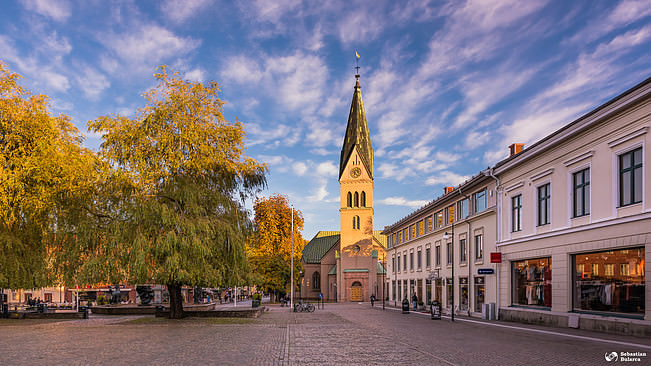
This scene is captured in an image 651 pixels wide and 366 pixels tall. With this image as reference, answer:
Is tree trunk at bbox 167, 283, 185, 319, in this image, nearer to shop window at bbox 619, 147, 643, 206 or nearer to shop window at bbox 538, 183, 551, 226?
shop window at bbox 538, 183, 551, 226

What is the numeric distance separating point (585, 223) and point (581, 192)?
4.80 feet

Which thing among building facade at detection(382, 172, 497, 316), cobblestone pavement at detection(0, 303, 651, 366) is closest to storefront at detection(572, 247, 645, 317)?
cobblestone pavement at detection(0, 303, 651, 366)

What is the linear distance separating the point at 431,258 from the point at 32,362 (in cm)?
3945

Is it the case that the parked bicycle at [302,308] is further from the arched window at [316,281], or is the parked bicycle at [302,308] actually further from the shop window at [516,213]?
the arched window at [316,281]

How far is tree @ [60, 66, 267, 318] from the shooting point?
25.9m

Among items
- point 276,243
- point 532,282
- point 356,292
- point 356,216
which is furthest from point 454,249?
point 356,216

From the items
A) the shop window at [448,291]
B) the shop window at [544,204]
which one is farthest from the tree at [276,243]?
the shop window at [544,204]

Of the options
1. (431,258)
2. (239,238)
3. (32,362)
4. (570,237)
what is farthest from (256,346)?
(431,258)

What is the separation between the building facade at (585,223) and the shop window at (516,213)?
0.19 ft

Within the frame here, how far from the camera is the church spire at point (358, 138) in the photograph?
8294 centimetres

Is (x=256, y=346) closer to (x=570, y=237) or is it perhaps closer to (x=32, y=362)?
(x=32, y=362)

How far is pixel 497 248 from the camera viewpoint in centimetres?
3384

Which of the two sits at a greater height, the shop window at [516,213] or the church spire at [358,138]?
the church spire at [358,138]

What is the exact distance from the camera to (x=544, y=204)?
28328 mm
